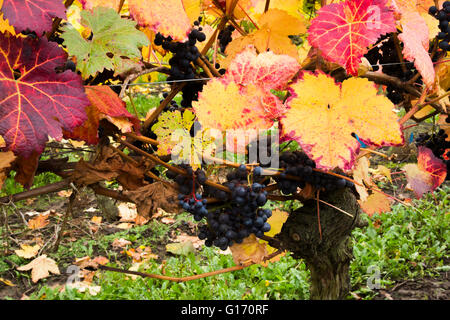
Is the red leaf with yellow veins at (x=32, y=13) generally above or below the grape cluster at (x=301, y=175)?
above

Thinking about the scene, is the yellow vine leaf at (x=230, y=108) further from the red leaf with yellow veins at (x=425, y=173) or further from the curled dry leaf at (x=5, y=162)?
the red leaf with yellow veins at (x=425, y=173)

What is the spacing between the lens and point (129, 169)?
96 centimetres

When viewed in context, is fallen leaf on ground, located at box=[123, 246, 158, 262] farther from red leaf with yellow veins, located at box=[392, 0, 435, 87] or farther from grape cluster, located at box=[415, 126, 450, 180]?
red leaf with yellow veins, located at box=[392, 0, 435, 87]

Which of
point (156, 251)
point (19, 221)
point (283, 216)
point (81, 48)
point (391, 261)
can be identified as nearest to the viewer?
point (81, 48)

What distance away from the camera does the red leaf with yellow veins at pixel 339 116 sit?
81 centimetres

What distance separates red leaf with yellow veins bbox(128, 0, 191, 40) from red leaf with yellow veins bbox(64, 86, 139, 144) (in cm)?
15

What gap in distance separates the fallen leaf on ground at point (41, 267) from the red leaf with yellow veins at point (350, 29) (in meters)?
2.33

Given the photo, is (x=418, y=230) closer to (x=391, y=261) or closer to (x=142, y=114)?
(x=391, y=261)

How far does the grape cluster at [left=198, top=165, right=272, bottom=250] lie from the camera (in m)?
0.96

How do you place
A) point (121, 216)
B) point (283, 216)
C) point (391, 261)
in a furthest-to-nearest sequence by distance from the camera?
point (121, 216) → point (391, 261) → point (283, 216)

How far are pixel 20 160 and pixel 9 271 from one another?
2.19 metres

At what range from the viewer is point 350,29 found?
836 mm

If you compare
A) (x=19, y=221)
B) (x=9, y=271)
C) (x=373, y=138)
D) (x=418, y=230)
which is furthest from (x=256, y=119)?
(x=19, y=221)

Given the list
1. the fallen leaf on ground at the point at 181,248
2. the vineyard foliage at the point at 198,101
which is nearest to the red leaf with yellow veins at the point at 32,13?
the vineyard foliage at the point at 198,101
